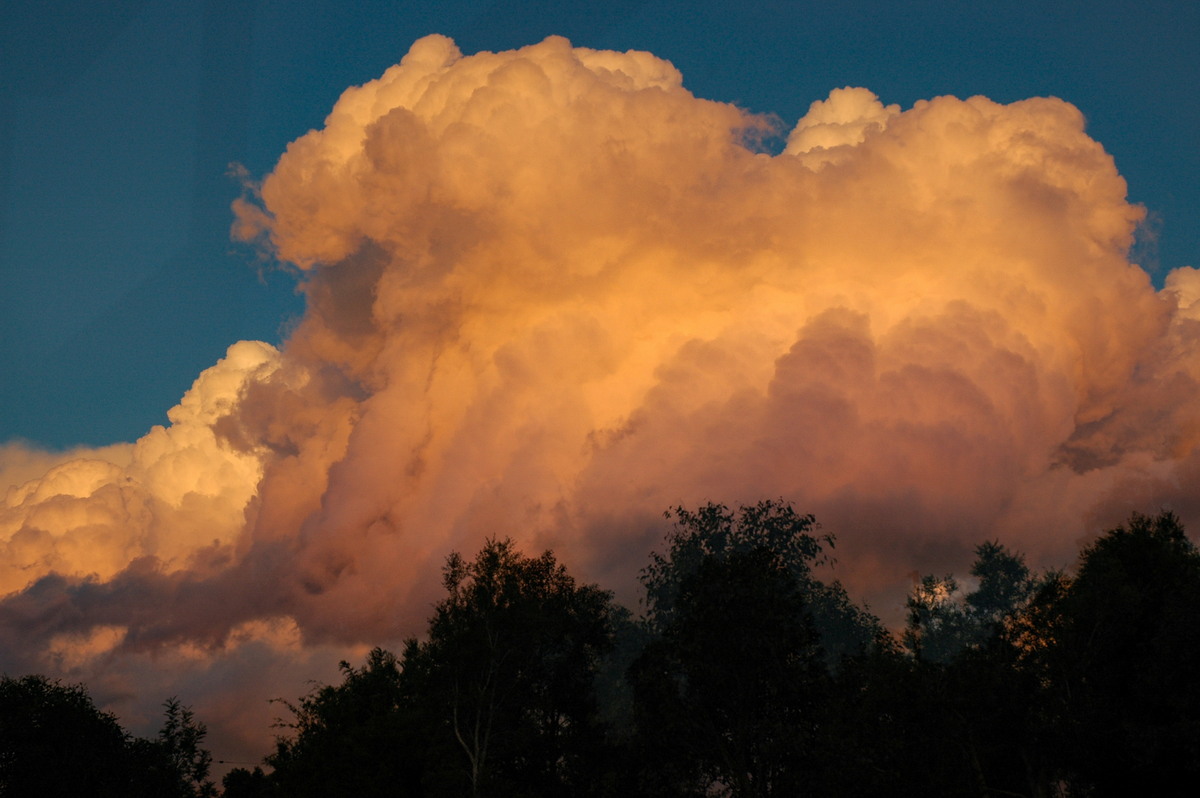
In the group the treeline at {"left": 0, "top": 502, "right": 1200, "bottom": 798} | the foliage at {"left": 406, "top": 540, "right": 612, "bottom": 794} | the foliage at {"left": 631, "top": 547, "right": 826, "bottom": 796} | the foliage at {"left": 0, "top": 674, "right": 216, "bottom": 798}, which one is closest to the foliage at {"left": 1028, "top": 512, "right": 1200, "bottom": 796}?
the treeline at {"left": 0, "top": 502, "right": 1200, "bottom": 798}

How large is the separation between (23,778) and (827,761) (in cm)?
7963

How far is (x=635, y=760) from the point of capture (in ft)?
149

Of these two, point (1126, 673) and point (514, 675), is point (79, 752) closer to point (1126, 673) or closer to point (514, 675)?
point (514, 675)

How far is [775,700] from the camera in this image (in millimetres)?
41938

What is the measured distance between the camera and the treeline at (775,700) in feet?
137

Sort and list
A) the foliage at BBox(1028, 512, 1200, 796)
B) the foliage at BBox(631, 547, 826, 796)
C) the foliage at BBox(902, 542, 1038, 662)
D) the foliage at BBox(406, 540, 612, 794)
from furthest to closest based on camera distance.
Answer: the foliage at BBox(902, 542, 1038, 662) < the foliage at BBox(406, 540, 612, 794) < the foliage at BBox(1028, 512, 1200, 796) < the foliage at BBox(631, 547, 826, 796)

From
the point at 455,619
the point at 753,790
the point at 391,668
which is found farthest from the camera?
the point at 391,668

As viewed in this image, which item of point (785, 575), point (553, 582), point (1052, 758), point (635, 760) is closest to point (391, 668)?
point (553, 582)

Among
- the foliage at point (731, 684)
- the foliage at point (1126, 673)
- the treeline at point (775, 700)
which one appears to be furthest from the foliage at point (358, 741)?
the foliage at point (1126, 673)

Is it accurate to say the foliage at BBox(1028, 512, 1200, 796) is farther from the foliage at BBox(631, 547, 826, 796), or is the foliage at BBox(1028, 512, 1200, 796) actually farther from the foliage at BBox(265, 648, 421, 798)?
the foliage at BBox(265, 648, 421, 798)

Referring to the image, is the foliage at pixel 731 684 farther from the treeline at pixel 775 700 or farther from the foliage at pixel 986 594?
the foliage at pixel 986 594

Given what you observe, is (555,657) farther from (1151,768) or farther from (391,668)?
(1151,768)

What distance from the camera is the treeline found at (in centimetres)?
4191

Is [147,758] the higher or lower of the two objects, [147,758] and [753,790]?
the higher
